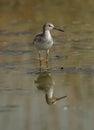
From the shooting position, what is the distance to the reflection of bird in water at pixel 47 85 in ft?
36.6

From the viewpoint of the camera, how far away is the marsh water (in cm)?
1004

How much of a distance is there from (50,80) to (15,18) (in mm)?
9265

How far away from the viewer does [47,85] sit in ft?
40.4

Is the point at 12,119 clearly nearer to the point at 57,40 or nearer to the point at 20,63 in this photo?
the point at 20,63

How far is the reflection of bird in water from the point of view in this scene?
11156 millimetres

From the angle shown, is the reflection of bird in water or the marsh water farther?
the reflection of bird in water

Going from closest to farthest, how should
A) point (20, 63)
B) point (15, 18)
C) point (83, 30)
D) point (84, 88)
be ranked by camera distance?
1. point (84, 88)
2. point (20, 63)
3. point (83, 30)
4. point (15, 18)

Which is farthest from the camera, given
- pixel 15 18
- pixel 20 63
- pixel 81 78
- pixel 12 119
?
pixel 15 18

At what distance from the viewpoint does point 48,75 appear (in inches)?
517

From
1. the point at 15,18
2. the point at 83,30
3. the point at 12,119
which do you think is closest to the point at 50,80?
the point at 12,119

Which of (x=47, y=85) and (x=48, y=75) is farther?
(x=48, y=75)

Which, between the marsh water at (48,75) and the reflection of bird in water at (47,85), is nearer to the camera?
the marsh water at (48,75)

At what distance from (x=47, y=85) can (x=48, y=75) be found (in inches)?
32.5

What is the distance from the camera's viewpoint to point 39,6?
24359mm
